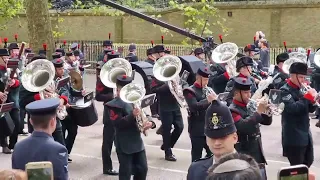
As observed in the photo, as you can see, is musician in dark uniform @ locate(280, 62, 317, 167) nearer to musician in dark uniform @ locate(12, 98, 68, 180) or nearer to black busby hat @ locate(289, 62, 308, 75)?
black busby hat @ locate(289, 62, 308, 75)

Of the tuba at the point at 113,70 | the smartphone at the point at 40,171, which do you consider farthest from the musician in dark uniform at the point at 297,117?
the smartphone at the point at 40,171

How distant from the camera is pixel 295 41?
28656 millimetres

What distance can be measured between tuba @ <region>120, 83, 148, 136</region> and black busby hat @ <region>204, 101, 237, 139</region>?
2.50 metres

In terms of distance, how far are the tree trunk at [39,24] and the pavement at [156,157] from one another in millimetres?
4135

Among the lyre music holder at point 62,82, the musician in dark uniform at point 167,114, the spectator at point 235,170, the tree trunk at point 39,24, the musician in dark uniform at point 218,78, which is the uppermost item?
the tree trunk at point 39,24

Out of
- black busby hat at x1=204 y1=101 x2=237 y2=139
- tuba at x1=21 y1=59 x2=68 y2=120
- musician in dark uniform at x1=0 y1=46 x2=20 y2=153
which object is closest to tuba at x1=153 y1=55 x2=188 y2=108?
tuba at x1=21 y1=59 x2=68 y2=120

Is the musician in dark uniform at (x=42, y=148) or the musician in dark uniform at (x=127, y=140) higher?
the musician in dark uniform at (x=42, y=148)

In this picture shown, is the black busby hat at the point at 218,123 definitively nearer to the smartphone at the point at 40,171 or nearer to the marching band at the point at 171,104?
the marching band at the point at 171,104

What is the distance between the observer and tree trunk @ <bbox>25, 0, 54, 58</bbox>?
14930 mm

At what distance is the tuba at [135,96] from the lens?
6.50 metres

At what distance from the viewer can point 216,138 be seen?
12.5 ft

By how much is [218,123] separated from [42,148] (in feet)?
4.59

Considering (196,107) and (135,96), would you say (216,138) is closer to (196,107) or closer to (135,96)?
(135,96)

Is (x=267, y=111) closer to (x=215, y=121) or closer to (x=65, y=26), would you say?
(x=215, y=121)
